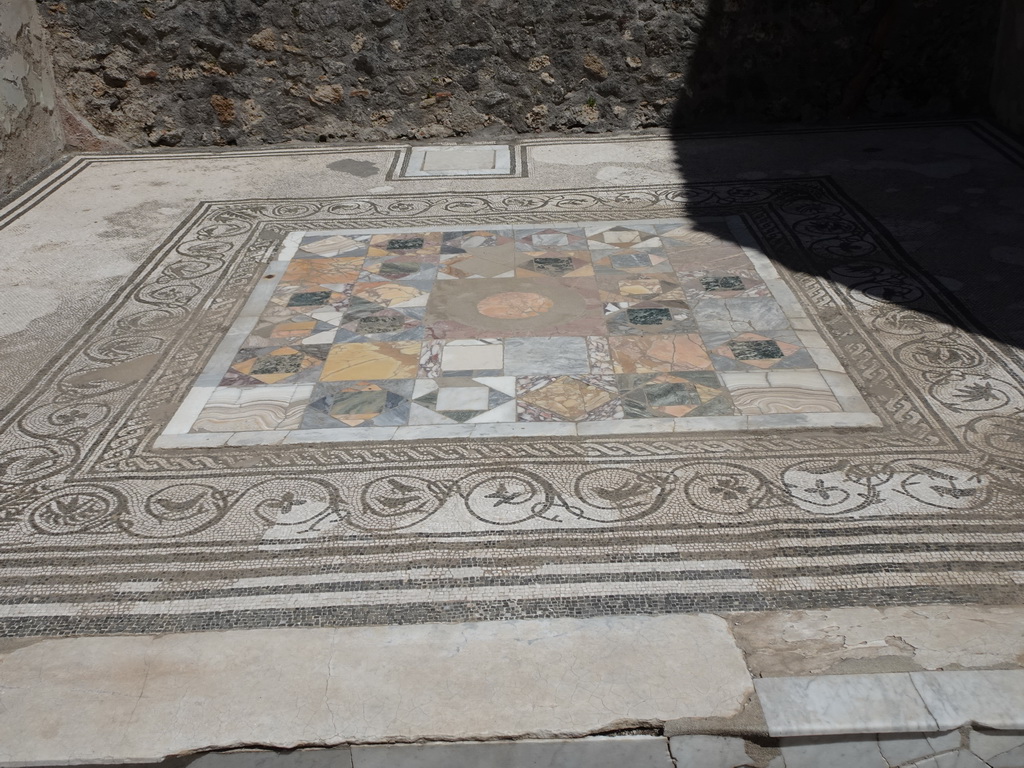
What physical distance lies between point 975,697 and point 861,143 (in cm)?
410

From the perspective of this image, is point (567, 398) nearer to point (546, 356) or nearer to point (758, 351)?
point (546, 356)

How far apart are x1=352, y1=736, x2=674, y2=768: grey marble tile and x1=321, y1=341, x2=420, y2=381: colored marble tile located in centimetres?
154

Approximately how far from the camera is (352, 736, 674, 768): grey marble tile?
5.94 feet

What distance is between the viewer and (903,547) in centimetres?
234

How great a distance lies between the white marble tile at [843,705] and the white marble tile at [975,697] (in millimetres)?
22

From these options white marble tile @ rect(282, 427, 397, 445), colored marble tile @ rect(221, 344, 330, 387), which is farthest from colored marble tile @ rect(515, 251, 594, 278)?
white marble tile @ rect(282, 427, 397, 445)

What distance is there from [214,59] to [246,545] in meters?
3.94

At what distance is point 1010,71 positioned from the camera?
5.38m

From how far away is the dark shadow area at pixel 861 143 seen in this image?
13.1 ft

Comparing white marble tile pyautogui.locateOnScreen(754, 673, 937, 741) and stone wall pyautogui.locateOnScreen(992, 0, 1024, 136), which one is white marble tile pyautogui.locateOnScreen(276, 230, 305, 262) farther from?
stone wall pyautogui.locateOnScreen(992, 0, 1024, 136)

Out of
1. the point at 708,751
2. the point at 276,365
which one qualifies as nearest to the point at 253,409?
the point at 276,365

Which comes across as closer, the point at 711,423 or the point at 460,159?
the point at 711,423

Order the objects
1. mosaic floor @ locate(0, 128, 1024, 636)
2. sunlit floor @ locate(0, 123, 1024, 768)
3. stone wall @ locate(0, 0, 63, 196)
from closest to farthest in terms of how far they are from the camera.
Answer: sunlit floor @ locate(0, 123, 1024, 768) → mosaic floor @ locate(0, 128, 1024, 636) → stone wall @ locate(0, 0, 63, 196)

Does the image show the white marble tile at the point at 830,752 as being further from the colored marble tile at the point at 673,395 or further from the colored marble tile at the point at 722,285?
the colored marble tile at the point at 722,285
